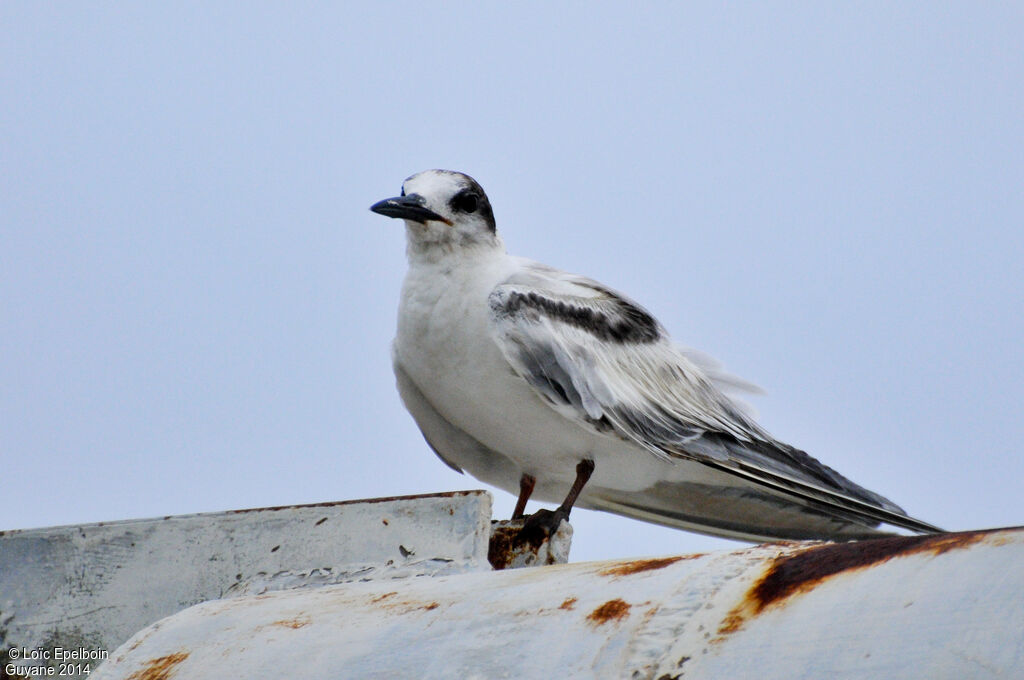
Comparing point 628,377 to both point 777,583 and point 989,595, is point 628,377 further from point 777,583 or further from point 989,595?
point 989,595

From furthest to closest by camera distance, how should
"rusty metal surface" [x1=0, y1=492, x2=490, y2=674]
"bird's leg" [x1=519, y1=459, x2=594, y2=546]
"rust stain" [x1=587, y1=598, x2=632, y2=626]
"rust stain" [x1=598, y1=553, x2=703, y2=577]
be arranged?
"bird's leg" [x1=519, y1=459, x2=594, y2=546] < "rusty metal surface" [x1=0, y1=492, x2=490, y2=674] < "rust stain" [x1=598, y1=553, x2=703, y2=577] < "rust stain" [x1=587, y1=598, x2=632, y2=626]

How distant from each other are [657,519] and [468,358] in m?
1.24

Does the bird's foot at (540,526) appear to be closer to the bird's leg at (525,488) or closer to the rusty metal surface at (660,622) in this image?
the bird's leg at (525,488)

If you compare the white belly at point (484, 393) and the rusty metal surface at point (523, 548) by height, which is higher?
the white belly at point (484, 393)

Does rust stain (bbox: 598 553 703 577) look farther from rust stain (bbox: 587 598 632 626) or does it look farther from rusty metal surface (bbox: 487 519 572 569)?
rusty metal surface (bbox: 487 519 572 569)

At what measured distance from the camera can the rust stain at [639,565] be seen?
234cm

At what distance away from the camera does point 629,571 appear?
238cm

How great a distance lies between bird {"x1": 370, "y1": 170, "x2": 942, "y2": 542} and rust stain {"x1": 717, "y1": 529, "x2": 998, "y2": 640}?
8.41ft

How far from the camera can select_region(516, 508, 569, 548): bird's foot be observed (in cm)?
420

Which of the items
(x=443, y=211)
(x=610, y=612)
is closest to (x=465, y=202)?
(x=443, y=211)

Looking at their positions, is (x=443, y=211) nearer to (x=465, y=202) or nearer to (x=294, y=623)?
(x=465, y=202)

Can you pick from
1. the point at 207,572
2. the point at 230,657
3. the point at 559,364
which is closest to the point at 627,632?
the point at 230,657

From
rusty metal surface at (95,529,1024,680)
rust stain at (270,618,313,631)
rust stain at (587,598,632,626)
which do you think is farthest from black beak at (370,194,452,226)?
rust stain at (587,598,632,626)

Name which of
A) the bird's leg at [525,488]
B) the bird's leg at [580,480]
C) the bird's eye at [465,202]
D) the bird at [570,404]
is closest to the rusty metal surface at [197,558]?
the bird at [570,404]
